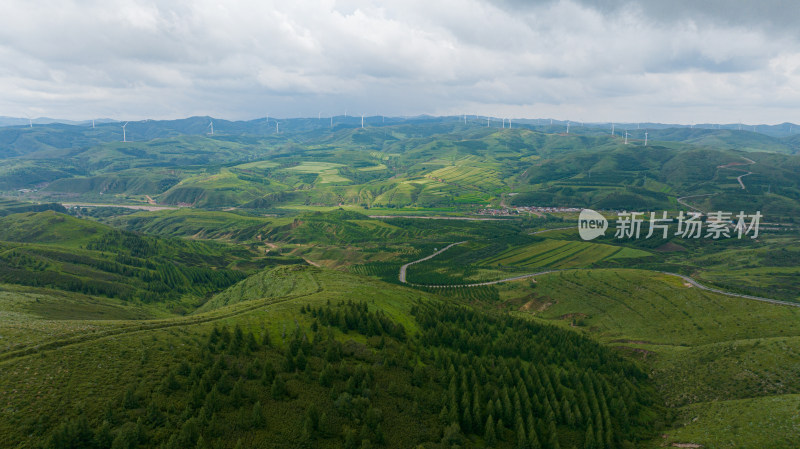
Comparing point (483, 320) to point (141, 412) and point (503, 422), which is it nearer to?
point (503, 422)

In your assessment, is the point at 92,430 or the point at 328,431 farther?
the point at 328,431

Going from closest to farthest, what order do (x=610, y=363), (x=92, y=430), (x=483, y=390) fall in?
(x=92, y=430) → (x=483, y=390) → (x=610, y=363)

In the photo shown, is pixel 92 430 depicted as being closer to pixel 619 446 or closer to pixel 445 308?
pixel 619 446

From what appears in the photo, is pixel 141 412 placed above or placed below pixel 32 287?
above

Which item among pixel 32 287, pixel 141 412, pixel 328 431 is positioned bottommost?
pixel 32 287

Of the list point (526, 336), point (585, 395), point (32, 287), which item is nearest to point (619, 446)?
point (585, 395)

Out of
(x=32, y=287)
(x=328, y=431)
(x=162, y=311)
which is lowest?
(x=162, y=311)

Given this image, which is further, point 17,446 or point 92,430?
point 92,430

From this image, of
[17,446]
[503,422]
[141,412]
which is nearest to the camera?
[17,446]

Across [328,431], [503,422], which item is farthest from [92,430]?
[503,422]
